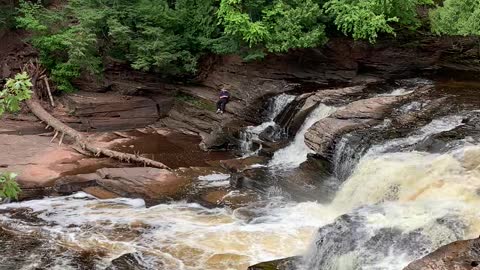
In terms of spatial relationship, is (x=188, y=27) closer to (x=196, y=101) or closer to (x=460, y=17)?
(x=196, y=101)

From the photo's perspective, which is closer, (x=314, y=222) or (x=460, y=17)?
(x=314, y=222)

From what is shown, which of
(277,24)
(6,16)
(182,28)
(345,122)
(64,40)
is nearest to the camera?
(345,122)

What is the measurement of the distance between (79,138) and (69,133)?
2.00ft

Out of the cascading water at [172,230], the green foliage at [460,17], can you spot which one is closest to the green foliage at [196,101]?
the cascading water at [172,230]

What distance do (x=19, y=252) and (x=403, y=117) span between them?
10608 mm

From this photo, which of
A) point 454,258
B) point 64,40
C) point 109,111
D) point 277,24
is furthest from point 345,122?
point 64,40

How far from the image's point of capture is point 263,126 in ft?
61.0

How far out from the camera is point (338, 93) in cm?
1734

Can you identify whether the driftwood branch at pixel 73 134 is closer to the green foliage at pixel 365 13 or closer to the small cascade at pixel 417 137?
the small cascade at pixel 417 137

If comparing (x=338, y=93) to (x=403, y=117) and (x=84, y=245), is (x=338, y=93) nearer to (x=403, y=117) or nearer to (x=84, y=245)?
(x=403, y=117)

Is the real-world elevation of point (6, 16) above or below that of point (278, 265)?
above

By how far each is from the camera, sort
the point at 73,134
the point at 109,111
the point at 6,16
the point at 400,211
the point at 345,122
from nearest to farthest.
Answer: the point at 400,211 → the point at 345,122 → the point at 73,134 → the point at 109,111 → the point at 6,16

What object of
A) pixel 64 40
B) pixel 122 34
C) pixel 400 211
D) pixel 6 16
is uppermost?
pixel 6 16

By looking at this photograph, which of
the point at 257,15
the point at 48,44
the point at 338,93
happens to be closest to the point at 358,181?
the point at 338,93
